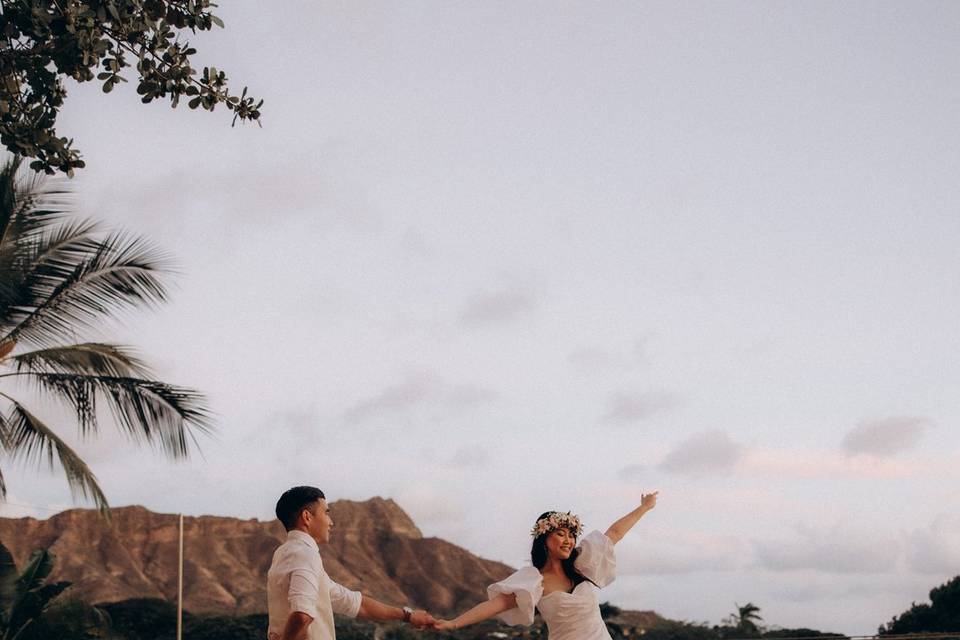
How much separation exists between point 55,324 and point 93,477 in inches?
81.1

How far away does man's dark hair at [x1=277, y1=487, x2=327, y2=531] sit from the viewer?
6047 mm

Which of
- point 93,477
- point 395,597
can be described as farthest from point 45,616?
point 395,597

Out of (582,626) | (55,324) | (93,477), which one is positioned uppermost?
(55,324)

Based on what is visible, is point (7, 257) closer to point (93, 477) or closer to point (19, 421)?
point (19, 421)

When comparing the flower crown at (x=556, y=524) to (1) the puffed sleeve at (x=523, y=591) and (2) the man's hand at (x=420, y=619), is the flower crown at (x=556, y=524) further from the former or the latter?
(2) the man's hand at (x=420, y=619)

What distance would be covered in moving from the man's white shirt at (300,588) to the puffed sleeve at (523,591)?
5.34ft

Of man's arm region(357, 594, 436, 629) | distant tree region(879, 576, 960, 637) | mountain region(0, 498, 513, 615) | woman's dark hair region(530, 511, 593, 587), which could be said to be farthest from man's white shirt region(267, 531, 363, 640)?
mountain region(0, 498, 513, 615)

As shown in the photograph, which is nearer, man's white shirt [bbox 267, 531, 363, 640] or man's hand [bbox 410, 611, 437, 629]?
man's white shirt [bbox 267, 531, 363, 640]

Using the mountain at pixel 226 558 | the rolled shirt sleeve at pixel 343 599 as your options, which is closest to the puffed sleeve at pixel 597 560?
the rolled shirt sleeve at pixel 343 599

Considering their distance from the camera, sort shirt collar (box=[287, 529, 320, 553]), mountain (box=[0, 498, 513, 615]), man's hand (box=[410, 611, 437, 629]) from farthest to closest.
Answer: mountain (box=[0, 498, 513, 615]), man's hand (box=[410, 611, 437, 629]), shirt collar (box=[287, 529, 320, 553])

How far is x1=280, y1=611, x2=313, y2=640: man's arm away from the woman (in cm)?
180

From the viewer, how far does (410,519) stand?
114 m

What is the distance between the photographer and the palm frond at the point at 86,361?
48.0 feet

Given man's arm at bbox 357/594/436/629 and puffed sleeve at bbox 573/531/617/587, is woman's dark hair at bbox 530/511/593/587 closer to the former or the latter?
puffed sleeve at bbox 573/531/617/587
